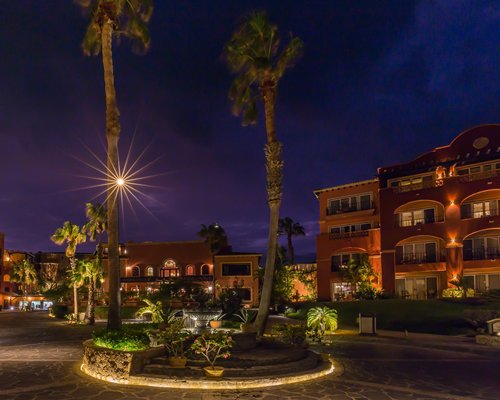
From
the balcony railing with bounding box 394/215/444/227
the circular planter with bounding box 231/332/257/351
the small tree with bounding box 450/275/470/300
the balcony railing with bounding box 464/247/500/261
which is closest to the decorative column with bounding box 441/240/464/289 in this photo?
the balcony railing with bounding box 464/247/500/261

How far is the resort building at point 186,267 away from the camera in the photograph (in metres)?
65.2

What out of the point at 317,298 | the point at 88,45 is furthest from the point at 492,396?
the point at 317,298

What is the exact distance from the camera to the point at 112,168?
17312 millimetres

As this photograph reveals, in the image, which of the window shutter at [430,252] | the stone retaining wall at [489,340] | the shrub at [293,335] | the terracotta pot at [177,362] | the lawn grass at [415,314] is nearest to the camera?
the terracotta pot at [177,362]

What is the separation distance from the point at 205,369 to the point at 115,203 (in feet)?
22.5

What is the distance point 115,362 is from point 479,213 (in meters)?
35.7

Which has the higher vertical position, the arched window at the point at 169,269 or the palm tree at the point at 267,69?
the palm tree at the point at 267,69

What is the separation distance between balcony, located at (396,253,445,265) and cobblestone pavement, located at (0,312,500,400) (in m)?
23.4

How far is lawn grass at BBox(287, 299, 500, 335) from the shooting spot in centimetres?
3006

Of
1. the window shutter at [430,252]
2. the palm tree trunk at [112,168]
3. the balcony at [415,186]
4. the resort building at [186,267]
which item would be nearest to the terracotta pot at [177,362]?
the palm tree trunk at [112,168]

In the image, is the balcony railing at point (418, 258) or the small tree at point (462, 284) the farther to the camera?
the balcony railing at point (418, 258)

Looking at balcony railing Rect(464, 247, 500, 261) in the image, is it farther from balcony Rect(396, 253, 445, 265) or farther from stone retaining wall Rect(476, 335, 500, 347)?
stone retaining wall Rect(476, 335, 500, 347)

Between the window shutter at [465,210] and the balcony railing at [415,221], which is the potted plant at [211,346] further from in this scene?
the balcony railing at [415,221]

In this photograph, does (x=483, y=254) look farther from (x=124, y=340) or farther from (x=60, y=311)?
(x=60, y=311)
